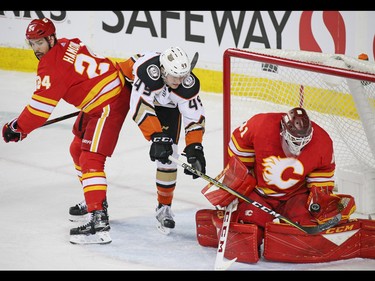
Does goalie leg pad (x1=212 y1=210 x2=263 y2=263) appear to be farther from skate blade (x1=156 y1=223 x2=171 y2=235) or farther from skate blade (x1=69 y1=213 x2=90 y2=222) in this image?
skate blade (x1=69 y1=213 x2=90 y2=222)

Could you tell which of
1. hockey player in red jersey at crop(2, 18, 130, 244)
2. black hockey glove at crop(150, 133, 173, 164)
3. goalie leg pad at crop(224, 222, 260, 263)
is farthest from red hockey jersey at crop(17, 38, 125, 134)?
goalie leg pad at crop(224, 222, 260, 263)

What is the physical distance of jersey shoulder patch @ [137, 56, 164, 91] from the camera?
4.91m

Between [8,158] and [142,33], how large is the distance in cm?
168

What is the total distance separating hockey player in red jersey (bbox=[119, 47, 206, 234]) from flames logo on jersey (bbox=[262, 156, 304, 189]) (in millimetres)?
345

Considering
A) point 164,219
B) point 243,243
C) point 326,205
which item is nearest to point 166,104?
point 164,219

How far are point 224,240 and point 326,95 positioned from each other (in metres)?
1.11

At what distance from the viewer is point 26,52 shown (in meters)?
8.26

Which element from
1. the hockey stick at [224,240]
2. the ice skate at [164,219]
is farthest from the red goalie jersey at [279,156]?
the ice skate at [164,219]

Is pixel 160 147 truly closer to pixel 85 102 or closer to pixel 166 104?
pixel 166 104

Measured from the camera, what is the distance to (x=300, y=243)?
4730mm

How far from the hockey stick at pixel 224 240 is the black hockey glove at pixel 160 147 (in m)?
0.36

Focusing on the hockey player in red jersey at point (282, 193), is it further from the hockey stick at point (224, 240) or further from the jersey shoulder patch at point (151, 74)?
the jersey shoulder patch at point (151, 74)
